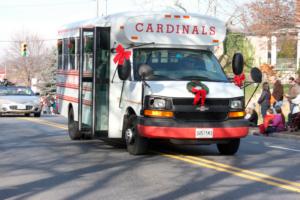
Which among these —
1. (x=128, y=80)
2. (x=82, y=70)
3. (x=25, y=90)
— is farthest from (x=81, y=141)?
(x=25, y=90)

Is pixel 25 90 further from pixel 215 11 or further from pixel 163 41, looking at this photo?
pixel 163 41

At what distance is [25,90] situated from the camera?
29.5 m

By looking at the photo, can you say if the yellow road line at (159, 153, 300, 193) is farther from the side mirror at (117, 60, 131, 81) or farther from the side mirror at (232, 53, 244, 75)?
the side mirror at (232, 53, 244, 75)

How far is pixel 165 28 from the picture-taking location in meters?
12.3

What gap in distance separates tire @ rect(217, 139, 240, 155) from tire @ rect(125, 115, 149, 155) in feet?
4.88

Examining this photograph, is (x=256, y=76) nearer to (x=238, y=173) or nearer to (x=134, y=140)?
(x=134, y=140)

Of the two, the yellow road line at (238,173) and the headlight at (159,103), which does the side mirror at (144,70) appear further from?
the yellow road line at (238,173)

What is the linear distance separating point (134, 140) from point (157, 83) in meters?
1.17

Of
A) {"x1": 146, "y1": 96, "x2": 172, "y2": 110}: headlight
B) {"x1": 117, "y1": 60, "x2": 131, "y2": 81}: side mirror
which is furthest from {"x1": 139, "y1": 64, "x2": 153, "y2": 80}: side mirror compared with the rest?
{"x1": 146, "y1": 96, "x2": 172, "y2": 110}: headlight

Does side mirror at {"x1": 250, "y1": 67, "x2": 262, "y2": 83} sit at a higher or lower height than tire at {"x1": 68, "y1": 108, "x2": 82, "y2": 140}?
higher

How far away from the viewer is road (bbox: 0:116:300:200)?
27.1 ft

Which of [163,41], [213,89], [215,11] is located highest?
[215,11]

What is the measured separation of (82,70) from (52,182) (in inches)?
179

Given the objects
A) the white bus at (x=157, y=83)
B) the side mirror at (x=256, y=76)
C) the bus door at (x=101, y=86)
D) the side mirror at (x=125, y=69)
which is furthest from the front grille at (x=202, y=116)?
the bus door at (x=101, y=86)
